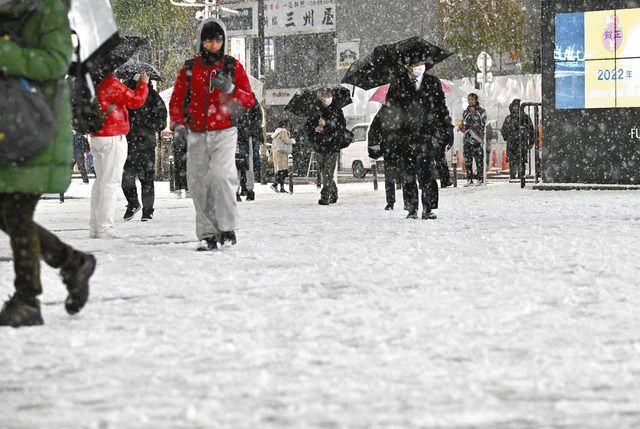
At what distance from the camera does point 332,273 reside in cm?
880

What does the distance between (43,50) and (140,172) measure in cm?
961

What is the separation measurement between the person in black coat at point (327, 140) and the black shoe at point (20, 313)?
13541 mm

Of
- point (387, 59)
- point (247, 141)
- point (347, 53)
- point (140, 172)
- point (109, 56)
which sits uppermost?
point (347, 53)

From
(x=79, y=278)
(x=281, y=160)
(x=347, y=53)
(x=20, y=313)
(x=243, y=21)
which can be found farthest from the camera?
(x=347, y=53)

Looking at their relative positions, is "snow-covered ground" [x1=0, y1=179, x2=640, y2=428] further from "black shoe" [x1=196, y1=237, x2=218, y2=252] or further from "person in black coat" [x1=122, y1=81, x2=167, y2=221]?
"person in black coat" [x1=122, y1=81, x2=167, y2=221]

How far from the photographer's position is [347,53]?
47.0 metres

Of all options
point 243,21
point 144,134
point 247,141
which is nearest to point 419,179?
point 144,134

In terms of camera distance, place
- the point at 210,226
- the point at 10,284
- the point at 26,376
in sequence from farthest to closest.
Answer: the point at 210,226 < the point at 10,284 < the point at 26,376

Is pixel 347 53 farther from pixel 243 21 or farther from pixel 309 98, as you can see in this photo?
pixel 309 98

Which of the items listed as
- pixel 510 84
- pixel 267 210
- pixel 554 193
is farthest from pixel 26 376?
pixel 510 84

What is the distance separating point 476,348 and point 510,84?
37798 millimetres

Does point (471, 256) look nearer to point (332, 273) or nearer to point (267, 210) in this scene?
point (332, 273)

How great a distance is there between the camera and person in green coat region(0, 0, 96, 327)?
5.91 m

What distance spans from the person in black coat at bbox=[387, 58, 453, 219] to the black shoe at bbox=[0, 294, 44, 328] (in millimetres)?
9082
